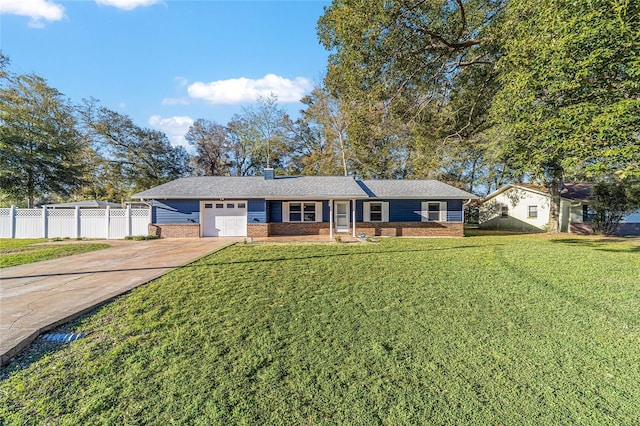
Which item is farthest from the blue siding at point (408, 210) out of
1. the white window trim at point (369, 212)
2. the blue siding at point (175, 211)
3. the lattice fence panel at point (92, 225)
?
the lattice fence panel at point (92, 225)

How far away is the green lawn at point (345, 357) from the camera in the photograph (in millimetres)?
2453

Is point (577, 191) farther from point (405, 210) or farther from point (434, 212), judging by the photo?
point (405, 210)

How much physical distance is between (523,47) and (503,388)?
8.52m

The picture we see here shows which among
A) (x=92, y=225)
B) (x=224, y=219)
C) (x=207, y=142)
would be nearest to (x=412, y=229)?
(x=224, y=219)

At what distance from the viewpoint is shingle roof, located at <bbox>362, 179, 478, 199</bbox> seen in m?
→ 15.3

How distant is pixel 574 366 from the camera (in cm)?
312

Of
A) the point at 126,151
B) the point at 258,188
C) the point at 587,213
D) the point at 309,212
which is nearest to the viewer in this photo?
the point at 258,188

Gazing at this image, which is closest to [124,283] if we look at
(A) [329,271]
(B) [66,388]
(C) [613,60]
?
(B) [66,388]

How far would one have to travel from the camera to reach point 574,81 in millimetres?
6973

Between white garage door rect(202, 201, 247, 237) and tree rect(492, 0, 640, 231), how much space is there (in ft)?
40.4

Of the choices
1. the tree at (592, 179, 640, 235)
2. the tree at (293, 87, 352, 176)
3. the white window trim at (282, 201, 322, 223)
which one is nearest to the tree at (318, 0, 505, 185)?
the white window trim at (282, 201, 322, 223)

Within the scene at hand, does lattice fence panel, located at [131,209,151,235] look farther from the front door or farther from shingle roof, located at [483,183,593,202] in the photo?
shingle roof, located at [483,183,593,202]

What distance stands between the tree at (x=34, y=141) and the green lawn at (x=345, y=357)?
842 inches

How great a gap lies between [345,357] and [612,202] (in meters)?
21.9
